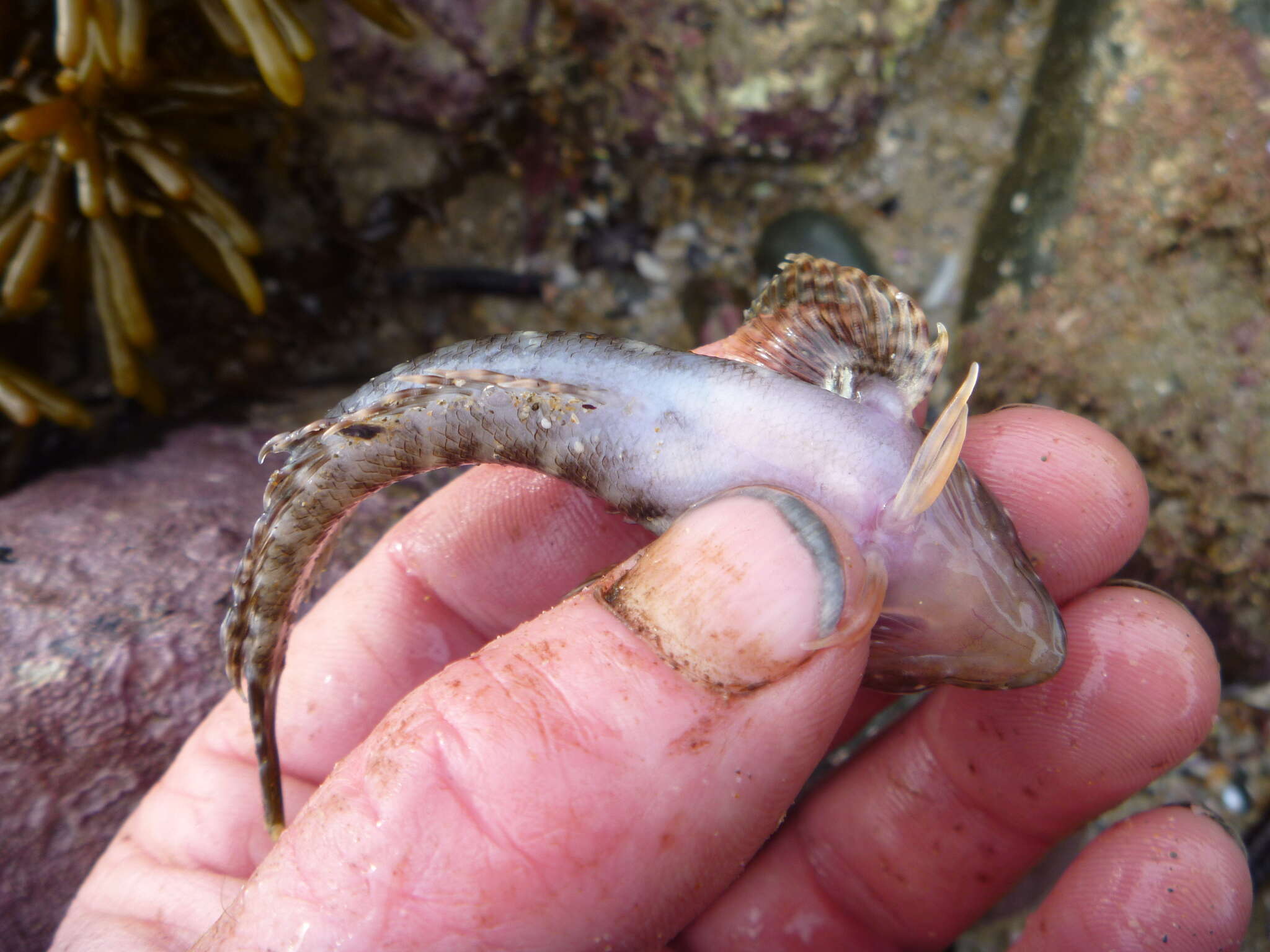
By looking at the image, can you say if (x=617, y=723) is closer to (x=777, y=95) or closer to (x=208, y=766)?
(x=208, y=766)

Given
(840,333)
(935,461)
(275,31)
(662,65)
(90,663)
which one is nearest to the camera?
(935,461)

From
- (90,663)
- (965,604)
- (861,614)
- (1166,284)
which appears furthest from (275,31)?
(1166,284)

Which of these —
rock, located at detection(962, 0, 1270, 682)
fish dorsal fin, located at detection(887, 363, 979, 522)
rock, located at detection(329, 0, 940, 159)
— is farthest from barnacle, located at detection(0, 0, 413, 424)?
rock, located at detection(962, 0, 1270, 682)

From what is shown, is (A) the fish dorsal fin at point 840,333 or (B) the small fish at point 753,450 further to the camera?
(A) the fish dorsal fin at point 840,333

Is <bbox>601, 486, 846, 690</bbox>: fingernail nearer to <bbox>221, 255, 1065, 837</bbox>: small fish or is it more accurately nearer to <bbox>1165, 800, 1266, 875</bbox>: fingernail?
<bbox>221, 255, 1065, 837</bbox>: small fish

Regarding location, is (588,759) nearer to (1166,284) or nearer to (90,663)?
(90,663)

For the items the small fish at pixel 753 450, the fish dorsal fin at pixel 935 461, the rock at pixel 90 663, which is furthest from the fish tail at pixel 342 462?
the fish dorsal fin at pixel 935 461

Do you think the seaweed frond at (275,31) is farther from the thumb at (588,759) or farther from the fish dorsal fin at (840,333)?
the thumb at (588,759)
